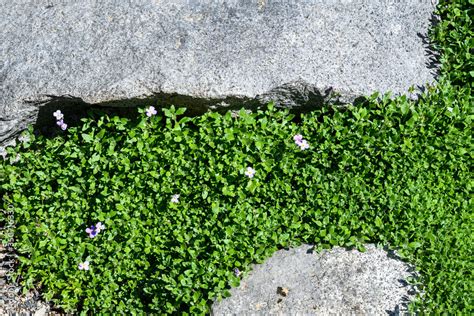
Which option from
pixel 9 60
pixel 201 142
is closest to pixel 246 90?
pixel 201 142

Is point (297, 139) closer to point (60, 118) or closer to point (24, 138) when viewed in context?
point (60, 118)

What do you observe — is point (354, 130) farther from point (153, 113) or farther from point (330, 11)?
point (153, 113)

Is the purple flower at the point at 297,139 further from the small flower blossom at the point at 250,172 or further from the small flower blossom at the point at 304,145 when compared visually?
the small flower blossom at the point at 250,172

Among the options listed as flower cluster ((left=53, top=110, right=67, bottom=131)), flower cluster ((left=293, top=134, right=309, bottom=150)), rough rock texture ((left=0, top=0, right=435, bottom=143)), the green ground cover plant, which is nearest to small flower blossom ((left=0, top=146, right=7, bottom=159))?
rough rock texture ((left=0, top=0, right=435, bottom=143))

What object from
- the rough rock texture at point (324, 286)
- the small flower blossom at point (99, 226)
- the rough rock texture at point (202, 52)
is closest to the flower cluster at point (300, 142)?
the rough rock texture at point (202, 52)

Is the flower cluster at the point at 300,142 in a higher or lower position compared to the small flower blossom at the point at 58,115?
higher
